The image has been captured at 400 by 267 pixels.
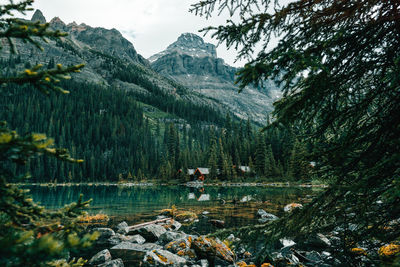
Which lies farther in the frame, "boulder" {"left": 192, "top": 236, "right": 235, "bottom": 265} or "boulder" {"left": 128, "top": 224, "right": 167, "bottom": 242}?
"boulder" {"left": 128, "top": 224, "right": 167, "bottom": 242}

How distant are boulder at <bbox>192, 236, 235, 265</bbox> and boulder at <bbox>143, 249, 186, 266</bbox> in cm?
90

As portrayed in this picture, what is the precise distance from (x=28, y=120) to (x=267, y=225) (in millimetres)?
141109

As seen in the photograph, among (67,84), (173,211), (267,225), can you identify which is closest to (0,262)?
(267,225)

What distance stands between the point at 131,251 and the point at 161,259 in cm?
357

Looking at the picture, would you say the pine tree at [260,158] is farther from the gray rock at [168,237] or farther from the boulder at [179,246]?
the boulder at [179,246]

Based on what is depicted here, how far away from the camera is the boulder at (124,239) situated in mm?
13344

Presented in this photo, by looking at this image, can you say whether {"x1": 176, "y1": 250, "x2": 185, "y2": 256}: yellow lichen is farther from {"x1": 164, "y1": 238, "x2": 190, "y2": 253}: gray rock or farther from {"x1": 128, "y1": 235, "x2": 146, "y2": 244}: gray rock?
{"x1": 128, "y1": 235, "x2": 146, "y2": 244}: gray rock

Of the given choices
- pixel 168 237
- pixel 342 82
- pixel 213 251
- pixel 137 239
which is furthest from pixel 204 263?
pixel 342 82

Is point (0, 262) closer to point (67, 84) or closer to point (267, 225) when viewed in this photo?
point (267, 225)

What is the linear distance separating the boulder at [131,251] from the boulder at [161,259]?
1192 mm

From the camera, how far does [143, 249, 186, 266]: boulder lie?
28.8 feet

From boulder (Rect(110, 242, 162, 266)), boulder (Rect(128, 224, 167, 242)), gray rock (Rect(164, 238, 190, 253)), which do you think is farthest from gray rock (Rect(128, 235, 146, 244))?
gray rock (Rect(164, 238, 190, 253))

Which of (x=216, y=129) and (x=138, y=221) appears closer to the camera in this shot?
(x=138, y=221)

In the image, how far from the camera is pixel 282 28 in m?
5.02
